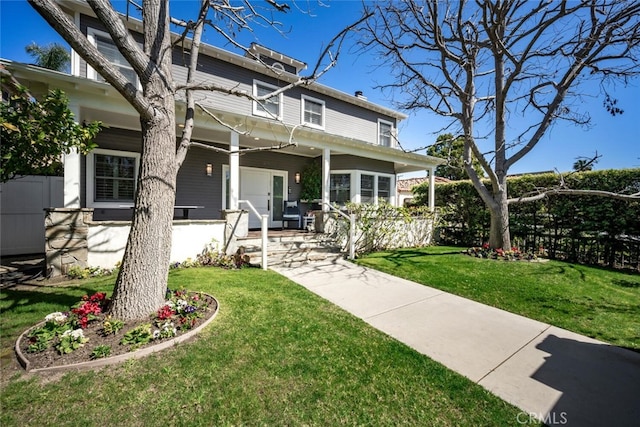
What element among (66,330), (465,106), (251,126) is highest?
(465,106)

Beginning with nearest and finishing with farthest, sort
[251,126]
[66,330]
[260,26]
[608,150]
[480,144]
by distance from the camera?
[66,330], [260,26], [608,150], [251,126], [480,144]

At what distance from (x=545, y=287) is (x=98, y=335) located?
674 centimetres

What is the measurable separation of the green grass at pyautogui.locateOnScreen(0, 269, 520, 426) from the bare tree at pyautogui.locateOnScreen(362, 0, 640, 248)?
656cm

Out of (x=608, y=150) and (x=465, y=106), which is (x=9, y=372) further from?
(x=608, y=150)

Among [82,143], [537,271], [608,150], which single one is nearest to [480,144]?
[608,150]

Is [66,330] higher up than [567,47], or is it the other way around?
[567,47]

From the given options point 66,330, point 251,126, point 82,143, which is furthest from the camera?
point 251,126

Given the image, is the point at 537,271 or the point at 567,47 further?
the point at 567,47

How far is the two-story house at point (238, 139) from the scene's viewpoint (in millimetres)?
5732

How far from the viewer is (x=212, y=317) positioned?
10.7 ft

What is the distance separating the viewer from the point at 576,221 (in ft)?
23.8

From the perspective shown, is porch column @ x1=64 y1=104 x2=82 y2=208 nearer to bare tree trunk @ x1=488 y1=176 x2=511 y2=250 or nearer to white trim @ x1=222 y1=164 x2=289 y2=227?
white trim @ x1=222 y1=164 x2=289 y2=227

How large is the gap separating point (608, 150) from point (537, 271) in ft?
12.3

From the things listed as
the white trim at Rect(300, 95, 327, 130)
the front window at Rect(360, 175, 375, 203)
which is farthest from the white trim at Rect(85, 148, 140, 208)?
the front window at Rect(360, 175, 375, 203)
